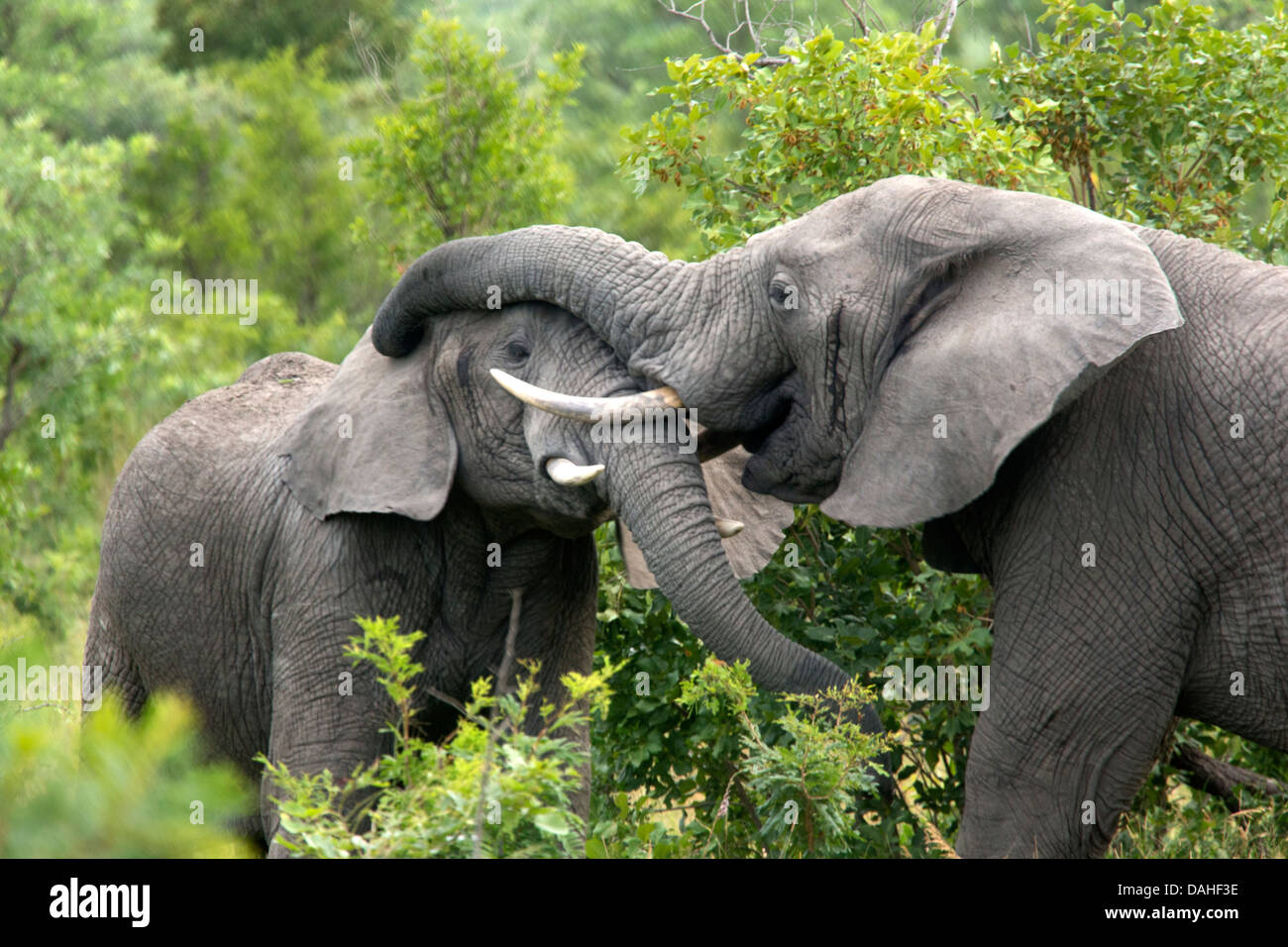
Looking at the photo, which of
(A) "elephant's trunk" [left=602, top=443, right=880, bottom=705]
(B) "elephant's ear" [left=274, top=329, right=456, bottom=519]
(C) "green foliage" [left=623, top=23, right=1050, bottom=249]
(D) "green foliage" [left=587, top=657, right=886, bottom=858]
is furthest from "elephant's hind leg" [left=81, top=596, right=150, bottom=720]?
(C) "green foliage" [left=623, top=23, right=1050, bottom=249]

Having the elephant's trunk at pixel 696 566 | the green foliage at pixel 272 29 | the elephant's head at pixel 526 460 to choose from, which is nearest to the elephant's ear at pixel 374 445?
the elephant's head at pixel 526 460

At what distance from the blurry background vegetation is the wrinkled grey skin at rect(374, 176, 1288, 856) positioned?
825 millimetres

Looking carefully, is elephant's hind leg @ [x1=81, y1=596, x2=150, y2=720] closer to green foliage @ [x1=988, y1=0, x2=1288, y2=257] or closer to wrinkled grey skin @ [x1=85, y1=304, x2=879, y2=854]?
wrinkled grey skin @ [x1=85, y1=304, x2=879, y2=854]

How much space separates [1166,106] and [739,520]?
2.83 meters

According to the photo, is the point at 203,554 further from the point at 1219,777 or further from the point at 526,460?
the point at 1219,777

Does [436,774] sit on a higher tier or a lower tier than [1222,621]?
lower

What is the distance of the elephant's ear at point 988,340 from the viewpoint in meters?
4.72

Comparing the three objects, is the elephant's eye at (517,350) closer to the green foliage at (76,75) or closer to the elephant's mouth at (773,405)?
the elephant's mouth at (773,405)

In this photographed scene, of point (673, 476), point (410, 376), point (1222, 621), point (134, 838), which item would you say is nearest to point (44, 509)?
point (410, 376)

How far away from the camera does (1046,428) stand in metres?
5.04
